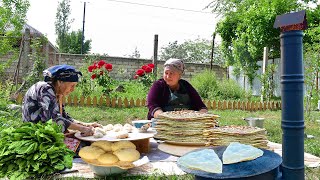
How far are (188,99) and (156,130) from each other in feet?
3.93

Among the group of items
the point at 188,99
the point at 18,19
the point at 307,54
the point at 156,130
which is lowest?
the point at 156,130

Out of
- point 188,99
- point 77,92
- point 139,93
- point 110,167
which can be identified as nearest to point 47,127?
point 110,167

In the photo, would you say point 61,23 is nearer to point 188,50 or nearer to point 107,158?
point 188,50

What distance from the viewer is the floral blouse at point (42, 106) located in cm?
291

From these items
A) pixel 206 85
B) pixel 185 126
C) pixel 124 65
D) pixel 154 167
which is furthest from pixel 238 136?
pixel 124 65

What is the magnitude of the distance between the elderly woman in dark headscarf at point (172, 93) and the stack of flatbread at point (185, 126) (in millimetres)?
887

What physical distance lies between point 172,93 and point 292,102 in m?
2.97

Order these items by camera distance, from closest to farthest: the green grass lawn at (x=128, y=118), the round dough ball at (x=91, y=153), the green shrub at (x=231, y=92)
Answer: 1. the round dough ball at (x=91, y=153)
2. the green grass lawn at (x=128, y=118)
3. the green shrub at (x=231, y=92)

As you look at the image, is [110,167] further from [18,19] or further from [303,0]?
[303,0]

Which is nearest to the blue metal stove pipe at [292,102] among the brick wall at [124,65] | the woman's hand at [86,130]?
the woman's hand at [86,130]

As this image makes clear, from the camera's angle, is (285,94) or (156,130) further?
(156,130)

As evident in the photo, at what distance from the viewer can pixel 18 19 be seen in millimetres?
7602

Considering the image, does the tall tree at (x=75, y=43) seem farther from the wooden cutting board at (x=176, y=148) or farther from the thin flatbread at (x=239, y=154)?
the thin flatbread at (x=239, y=154)

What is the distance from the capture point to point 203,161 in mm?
1353
